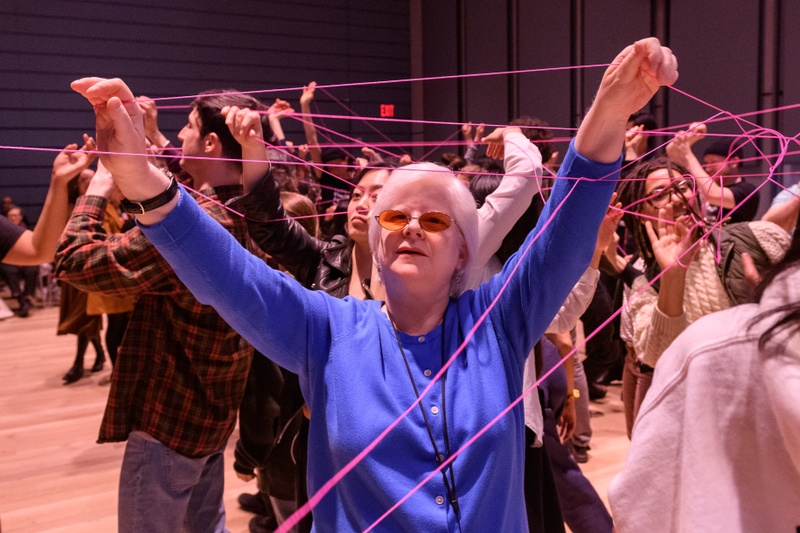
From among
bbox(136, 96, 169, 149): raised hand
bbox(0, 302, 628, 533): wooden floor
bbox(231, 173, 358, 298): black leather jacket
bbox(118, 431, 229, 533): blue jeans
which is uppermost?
bbox(136, 96, 169, 149): raised hand

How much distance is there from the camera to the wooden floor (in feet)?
10.3

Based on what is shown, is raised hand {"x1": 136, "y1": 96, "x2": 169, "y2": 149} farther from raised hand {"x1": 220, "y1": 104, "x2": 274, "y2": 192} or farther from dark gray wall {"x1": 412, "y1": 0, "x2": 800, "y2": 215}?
dark gray wall {"x1": 412, "y1": 0, "x2": 800, "y2": 215}

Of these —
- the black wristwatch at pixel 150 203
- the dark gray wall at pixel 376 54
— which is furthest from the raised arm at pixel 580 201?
the dark gray wall at pixel 376 54

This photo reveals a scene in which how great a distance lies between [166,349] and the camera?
6.43ft

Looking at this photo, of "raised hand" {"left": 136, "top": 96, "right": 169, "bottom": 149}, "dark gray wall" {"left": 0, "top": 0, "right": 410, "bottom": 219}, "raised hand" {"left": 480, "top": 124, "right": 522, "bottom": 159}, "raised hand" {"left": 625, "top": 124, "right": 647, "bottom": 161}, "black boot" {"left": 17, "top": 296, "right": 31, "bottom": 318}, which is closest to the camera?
"raised hand" {"left": 480, "top": 124, "right": 522, "bottom": 159}

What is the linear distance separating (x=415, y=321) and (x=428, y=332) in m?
0.04

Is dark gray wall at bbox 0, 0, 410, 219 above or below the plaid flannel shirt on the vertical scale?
above

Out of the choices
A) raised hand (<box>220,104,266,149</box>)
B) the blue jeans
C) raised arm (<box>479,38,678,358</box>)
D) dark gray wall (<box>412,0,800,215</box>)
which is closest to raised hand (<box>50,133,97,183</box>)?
raised hand (<box>220,104,266,149</box>)

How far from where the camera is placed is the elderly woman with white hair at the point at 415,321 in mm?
1094

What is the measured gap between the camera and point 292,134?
30.0ft

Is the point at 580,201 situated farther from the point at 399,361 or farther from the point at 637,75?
the point at 399,361

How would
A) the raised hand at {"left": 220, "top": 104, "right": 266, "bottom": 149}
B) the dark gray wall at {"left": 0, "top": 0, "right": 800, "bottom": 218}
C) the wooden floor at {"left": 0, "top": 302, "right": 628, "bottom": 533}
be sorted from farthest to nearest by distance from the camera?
the dark gray wall at {"left": 0, "top": 0, "right": 800, "bottom": 218} < the wooden floor at {"left": 0, "top": 302, "right": 628, "bottom": 533} < the raised hand at {"left": 220, "top": 104, "right": 266, "bottom": 149}

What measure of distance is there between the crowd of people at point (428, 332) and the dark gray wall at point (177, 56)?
6.17 m

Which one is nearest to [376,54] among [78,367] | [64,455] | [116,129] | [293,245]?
[78,367]
